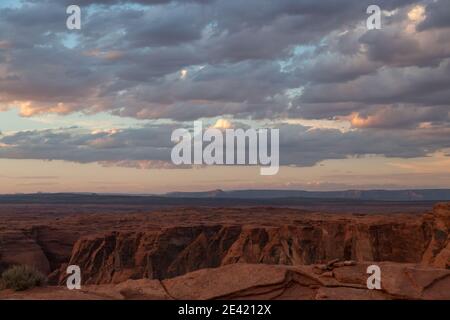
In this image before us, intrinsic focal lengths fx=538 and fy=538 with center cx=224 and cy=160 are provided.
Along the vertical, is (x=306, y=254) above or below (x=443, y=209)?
below

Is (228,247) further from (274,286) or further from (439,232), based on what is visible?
(274,286)

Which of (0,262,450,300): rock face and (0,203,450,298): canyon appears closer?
(0,262,450,300): rock face

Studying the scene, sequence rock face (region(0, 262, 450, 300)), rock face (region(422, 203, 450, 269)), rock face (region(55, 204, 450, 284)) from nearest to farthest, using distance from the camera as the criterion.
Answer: rock face (region(0, 262, 450, 300)), rock face (region(422, 203, 450, 269)), rock face (region(55, 204, 450, 284))

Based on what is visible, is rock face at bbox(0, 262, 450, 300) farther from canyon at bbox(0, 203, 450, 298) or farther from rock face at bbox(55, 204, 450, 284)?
rock face at bbox(55, 204, 450, 284)

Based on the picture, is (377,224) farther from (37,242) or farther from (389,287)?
(37,242)

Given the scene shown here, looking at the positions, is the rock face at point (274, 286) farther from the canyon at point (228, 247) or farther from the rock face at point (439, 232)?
the rock face at point (439, 232)

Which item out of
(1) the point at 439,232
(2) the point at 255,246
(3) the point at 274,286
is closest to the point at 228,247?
(2) the point at 255,246

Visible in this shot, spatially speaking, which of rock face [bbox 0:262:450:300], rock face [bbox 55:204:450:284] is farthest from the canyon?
rock face [bbox 0:262:450:300]
